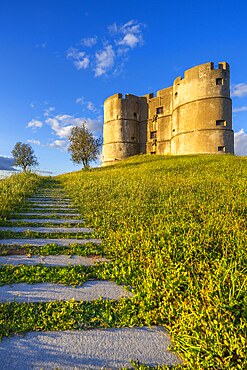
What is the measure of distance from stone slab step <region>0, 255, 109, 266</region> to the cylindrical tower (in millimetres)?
31807

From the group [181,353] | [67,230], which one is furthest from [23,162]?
[181,353]

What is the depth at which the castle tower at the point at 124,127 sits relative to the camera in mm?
43156

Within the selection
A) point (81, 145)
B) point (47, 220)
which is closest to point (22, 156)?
point (81, 145)

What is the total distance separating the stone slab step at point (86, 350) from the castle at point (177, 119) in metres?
33.2

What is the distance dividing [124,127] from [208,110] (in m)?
15.5

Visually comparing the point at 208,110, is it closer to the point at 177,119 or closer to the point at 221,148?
the point at 221,148

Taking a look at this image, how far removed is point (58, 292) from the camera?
2.91 meters

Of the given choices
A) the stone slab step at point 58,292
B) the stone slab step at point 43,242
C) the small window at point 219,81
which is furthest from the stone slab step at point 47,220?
the small window at point 219,81

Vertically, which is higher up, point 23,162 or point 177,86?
point 177,86

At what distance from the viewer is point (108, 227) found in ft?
18.3

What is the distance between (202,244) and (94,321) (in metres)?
2.26

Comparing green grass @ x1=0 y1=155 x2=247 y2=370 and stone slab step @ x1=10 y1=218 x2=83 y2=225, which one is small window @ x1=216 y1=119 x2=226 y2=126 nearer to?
green grass @ x1=0 y1=155 x2=247 y2=370

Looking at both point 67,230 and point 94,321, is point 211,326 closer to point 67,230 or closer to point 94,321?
point 94,321

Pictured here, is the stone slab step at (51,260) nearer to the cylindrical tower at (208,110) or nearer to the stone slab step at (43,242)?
the stone slab step at (43,242)
